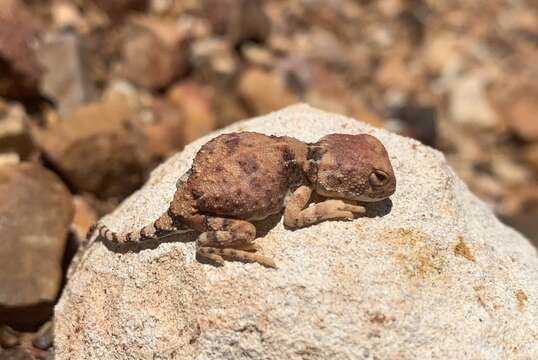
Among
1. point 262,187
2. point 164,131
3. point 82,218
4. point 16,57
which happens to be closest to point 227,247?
point 262,187

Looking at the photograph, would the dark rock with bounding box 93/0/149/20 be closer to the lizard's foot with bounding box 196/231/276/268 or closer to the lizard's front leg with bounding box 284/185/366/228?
the lizard's front leg with bounding box 284/185/366/228

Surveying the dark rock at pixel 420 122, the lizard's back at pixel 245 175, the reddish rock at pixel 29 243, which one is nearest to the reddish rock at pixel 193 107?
the reddish rock at pixel 29 243

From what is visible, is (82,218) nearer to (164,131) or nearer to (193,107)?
(164,131)

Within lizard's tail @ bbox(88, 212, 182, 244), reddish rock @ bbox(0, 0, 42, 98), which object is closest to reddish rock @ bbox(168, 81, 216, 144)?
reddish rock @ bbox(0, 0, 42, 98)

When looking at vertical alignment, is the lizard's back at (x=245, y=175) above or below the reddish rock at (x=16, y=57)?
above

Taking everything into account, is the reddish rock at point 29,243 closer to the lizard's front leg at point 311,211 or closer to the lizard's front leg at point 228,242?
the lizard's front leg at point 228,242

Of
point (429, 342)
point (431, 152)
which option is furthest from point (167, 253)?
point (431, 152)
